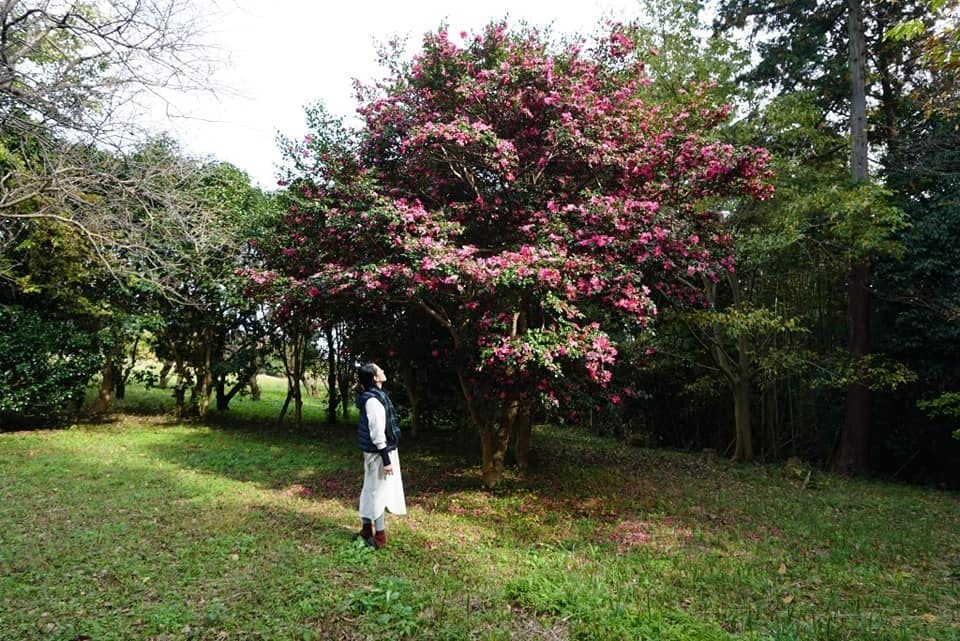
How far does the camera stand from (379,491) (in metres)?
4.47

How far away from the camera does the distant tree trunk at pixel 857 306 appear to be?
29.9 ft

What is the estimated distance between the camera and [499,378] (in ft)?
19.0

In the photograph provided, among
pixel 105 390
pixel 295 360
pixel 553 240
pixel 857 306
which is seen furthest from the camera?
pixel 295 360

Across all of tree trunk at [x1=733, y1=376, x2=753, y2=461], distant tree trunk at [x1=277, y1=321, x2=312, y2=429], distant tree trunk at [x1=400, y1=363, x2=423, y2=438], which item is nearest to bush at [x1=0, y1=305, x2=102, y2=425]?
distant tree trunk at [x1=277, y1=321, x2=312, y2=429]

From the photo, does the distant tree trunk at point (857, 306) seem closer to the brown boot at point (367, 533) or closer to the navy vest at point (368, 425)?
the navy vest at point (368, 425)

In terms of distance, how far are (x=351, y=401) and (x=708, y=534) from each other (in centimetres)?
→ 1013

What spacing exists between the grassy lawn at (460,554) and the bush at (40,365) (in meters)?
1.74

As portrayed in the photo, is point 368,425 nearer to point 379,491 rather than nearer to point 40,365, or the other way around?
point 379,491

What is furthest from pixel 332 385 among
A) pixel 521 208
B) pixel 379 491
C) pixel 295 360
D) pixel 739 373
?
pixel 739 373

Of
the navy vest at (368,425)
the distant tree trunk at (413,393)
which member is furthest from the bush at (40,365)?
the navy vest at (368,425)

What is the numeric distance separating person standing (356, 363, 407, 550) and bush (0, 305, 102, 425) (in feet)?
27.3

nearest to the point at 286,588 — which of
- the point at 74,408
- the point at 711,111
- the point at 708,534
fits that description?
the point at 708,534

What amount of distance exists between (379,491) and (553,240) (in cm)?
303

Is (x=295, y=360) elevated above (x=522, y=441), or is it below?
above
